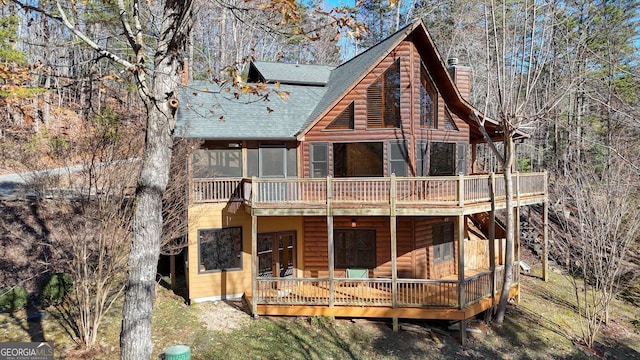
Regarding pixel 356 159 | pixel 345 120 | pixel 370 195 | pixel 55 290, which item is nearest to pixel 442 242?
pixel 370 195

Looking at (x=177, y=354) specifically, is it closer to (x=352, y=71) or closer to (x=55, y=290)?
(x=55, y=290)

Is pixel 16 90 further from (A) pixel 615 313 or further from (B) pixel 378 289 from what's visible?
(A) pixel 615 313

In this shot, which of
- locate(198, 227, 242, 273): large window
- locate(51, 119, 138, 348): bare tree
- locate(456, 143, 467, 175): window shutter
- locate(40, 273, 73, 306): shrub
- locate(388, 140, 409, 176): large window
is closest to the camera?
locate(51, 119, 138, 348): bare tree

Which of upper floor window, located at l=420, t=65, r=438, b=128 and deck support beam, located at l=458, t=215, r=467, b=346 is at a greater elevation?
upper floor window, located at l=420, t=65, r=438, b=128

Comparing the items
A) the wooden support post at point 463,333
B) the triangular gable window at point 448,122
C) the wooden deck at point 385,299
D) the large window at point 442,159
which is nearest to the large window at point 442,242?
the large window at point 442,159

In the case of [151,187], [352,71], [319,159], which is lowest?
[151,187]

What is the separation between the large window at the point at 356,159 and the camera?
14109mm

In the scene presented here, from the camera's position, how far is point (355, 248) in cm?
1416

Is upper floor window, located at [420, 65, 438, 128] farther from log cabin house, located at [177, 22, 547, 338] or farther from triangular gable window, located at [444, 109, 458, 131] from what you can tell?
triangular gable window, located at [444, 109, 458, 131]

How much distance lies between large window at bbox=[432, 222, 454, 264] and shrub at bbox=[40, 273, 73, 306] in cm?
1281

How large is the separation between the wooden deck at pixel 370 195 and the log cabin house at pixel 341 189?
0.05 m

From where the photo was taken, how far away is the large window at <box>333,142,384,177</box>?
14109 millimetres

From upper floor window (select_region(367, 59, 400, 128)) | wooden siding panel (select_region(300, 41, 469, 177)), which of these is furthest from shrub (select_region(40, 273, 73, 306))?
upper floor window (select_region(367, 59, 400, 128))

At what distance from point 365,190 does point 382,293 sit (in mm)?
3503
